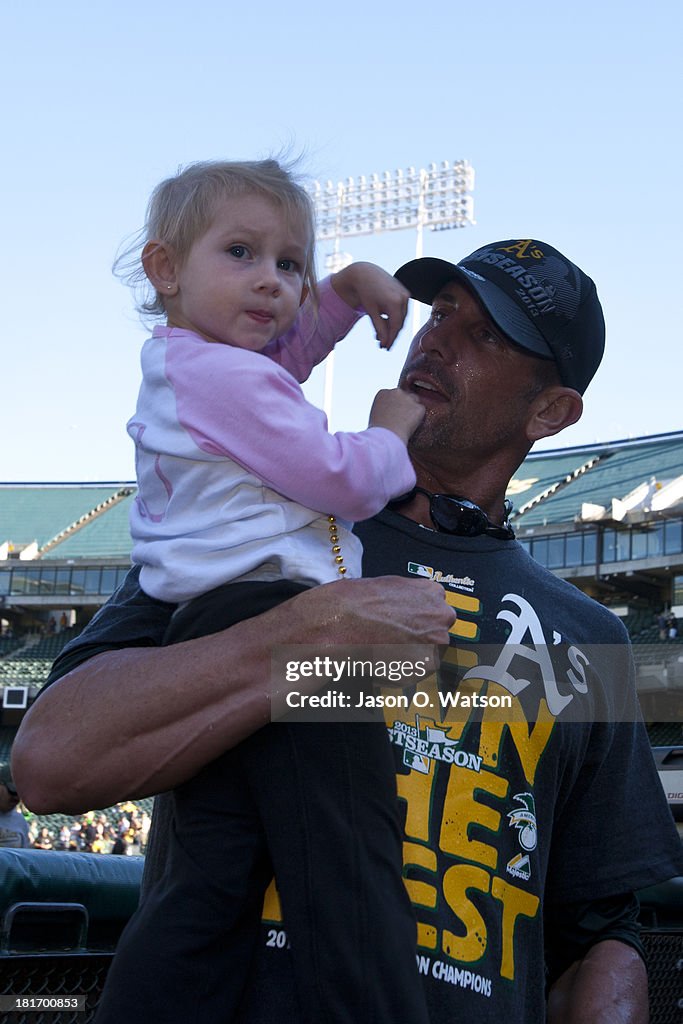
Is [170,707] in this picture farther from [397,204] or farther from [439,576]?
[397,204]

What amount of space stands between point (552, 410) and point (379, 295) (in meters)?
0.81

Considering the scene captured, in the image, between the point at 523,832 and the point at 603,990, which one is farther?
the point at 603,990

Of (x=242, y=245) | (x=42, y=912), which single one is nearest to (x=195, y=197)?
(x=242, y=245)

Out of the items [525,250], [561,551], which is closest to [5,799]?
[525,250]

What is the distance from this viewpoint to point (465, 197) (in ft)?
119

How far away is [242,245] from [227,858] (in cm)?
81

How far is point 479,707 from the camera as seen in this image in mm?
1794

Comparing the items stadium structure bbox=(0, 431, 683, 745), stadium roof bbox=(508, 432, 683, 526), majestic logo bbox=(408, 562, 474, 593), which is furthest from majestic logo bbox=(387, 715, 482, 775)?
stadium roof bbox=(508, 432, 683, 526)

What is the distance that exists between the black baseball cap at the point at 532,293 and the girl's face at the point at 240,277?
29.0 inches

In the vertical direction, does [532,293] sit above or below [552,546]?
below

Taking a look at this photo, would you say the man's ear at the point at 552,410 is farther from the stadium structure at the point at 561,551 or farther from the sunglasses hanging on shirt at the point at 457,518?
the stadium structure at the point at 561,551

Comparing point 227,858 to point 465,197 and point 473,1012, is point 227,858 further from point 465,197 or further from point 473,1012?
point 465,197

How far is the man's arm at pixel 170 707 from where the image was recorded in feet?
4.55
